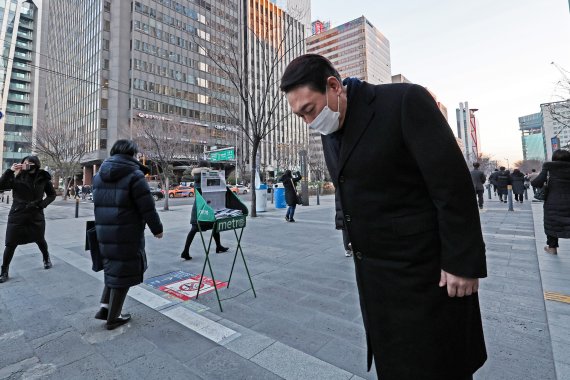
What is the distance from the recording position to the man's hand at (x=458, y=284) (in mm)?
1135

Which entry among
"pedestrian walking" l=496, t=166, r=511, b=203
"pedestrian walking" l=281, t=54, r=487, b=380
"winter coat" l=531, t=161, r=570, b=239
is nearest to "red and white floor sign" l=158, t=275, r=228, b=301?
"pedestrian walking" l=281, t=54, r=487, b=380

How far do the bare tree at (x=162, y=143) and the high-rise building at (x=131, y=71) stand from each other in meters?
9.83

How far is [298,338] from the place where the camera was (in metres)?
2.60

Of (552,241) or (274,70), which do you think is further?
(274,70)

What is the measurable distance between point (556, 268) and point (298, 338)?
175 inches

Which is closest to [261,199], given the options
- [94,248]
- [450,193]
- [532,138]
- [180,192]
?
[94,248]

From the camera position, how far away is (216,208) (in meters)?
3.81

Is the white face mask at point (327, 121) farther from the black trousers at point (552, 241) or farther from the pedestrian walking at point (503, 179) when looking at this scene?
the pedestrian walking at point (503, 179)

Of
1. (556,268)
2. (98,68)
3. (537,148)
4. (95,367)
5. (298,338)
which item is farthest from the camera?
(537,148)

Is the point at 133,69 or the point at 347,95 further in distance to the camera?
the point at 133,69

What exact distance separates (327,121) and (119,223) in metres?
2.46

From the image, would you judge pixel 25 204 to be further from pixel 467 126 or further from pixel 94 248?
pixel 467 126

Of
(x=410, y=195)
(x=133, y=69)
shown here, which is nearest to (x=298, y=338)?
(x=410, y=195)

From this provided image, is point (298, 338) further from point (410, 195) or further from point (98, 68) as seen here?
point (98, 68)
